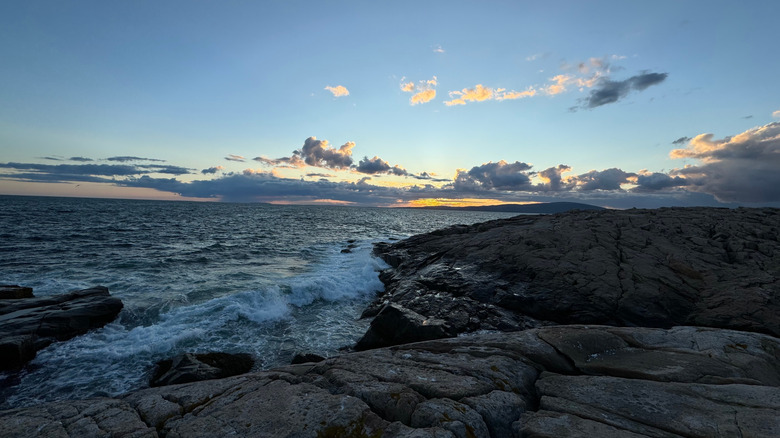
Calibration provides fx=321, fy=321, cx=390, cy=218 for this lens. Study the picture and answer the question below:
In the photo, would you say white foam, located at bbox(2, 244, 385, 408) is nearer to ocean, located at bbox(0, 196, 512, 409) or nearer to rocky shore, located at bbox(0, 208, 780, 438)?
ocean, located at bbox(0, 196, 512, 409)

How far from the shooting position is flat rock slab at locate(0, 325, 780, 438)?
490cm

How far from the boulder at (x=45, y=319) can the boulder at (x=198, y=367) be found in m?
4.71

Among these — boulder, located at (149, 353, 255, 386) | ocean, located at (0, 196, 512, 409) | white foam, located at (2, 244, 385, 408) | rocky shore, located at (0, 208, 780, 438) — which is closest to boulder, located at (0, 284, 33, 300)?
ocean, located at (0, 196, 512, 409)

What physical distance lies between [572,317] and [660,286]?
15.4 feet

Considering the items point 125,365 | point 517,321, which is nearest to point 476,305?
point 517,321

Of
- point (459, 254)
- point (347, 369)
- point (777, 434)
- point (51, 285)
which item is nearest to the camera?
point (777, 434)

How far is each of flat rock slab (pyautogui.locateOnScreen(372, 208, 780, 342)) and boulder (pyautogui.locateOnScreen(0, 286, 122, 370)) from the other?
43.1ft

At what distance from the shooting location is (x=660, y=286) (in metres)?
14.8

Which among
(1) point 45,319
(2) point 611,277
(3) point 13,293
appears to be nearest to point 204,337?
(1) point 45,319

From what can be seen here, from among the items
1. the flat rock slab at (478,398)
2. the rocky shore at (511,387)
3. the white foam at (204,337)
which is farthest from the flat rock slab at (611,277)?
the flat rock slab at (478,398)

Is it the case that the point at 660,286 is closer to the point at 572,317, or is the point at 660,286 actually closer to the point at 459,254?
the point at 572,317

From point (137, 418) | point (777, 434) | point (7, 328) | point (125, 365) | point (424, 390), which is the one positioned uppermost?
point (777, 434)

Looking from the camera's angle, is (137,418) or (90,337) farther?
(90,337)

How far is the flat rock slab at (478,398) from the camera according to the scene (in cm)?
490
